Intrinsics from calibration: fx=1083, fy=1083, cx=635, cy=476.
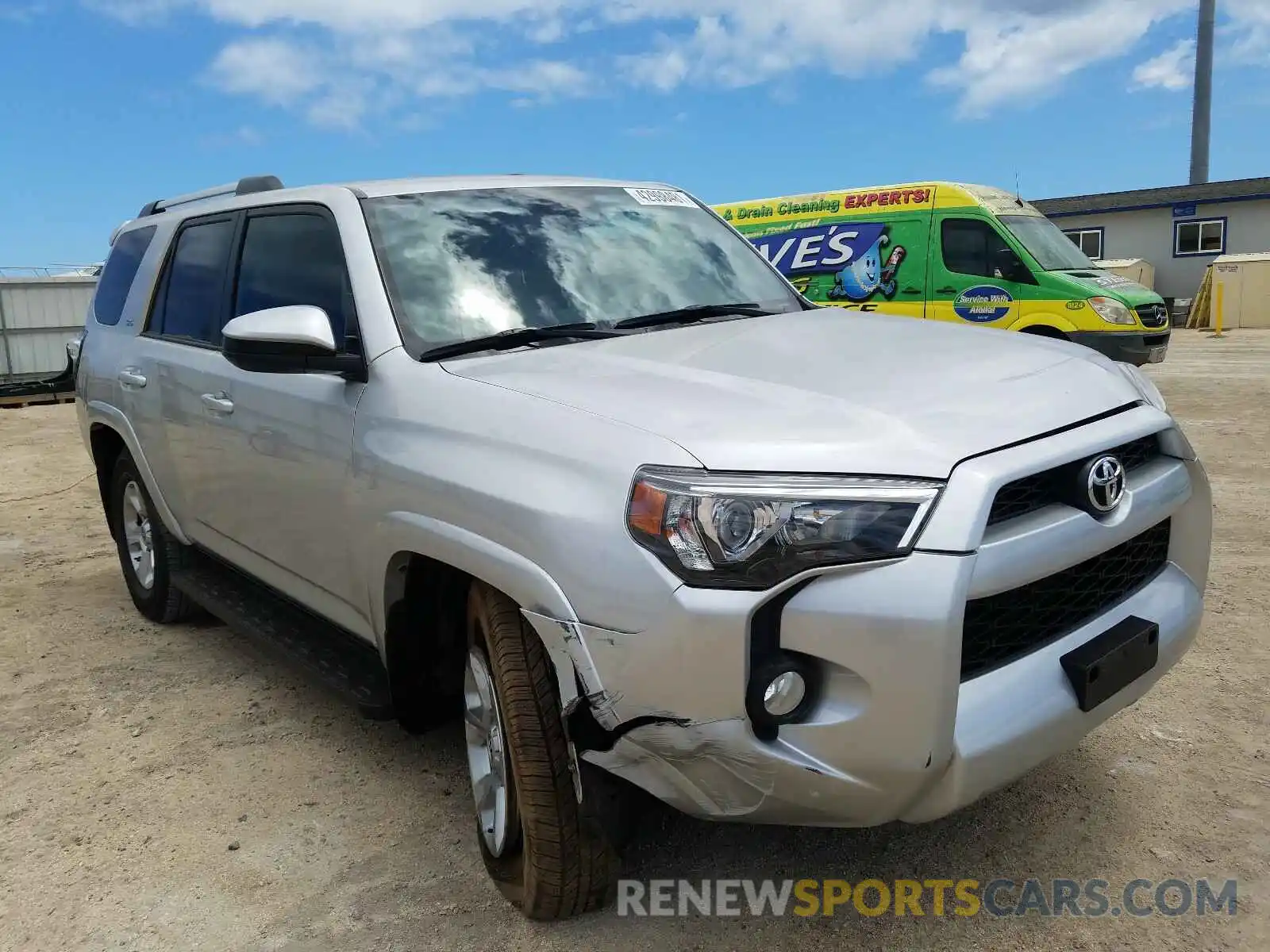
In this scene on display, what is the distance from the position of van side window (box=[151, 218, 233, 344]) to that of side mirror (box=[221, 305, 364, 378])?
1194mm

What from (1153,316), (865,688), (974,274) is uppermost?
(974,274)

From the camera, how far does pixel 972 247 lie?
1253 cm

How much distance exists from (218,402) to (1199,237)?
32205 mm

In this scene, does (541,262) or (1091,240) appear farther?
(1091,240)

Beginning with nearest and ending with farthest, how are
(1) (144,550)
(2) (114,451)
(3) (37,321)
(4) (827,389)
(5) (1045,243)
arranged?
(4) (827,389), (1) (144,550), (2) (114,451), (5) (1045,243), (3) (37,321)

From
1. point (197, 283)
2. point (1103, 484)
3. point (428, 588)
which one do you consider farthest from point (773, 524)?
point (197, 283)

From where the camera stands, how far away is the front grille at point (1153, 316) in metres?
12.2

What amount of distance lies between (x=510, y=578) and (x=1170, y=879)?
1.81m

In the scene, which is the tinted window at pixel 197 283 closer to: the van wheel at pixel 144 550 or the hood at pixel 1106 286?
the van wheel at pixel 144 550

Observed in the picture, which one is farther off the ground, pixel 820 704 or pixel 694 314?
pixel 694 314

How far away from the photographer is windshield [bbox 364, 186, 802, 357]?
302 centimetres

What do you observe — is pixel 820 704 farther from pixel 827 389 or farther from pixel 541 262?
pixel 541 262

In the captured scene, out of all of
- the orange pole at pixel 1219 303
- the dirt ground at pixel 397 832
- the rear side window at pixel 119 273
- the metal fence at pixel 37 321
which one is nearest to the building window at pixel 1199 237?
the orange pole at pixel 1219 303

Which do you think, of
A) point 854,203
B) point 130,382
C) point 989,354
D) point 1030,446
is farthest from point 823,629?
point 854,203
